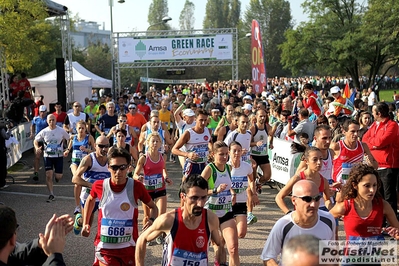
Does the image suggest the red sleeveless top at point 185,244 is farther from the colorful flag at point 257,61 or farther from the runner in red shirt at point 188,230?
the colorful flag at point 257,61

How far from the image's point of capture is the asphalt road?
25.1ft

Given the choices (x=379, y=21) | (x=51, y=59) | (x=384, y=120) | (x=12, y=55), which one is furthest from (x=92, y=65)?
(x=384, y=120)

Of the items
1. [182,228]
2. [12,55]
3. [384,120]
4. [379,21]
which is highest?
[379,21]

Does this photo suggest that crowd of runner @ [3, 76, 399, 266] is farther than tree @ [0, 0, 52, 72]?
No

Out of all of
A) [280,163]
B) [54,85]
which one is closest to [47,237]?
[280,163]

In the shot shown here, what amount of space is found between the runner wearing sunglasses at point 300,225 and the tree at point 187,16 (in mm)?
98365

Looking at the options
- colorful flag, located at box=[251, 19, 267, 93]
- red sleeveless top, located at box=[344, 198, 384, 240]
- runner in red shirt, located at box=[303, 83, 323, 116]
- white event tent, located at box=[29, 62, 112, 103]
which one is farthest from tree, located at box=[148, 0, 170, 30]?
red sleeveless top, located at box=[344, 198, 384, 240]

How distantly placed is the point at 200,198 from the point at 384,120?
4791 mm

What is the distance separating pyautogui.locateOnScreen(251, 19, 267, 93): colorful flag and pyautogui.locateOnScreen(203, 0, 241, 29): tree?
77004 millimetres

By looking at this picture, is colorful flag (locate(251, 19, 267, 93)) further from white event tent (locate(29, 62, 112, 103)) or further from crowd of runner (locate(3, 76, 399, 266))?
crowd of runner (locate(3, 76, 399, 266))

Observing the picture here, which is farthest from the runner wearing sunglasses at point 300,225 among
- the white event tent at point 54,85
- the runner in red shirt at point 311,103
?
the white event tent at point 54,85

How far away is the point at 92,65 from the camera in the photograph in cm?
6825

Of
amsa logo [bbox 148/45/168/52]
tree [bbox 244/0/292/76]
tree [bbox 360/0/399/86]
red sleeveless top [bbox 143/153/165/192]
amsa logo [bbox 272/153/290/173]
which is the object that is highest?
tree [bbox 244/0/292/76]

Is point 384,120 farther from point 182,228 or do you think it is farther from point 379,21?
point 379,21
